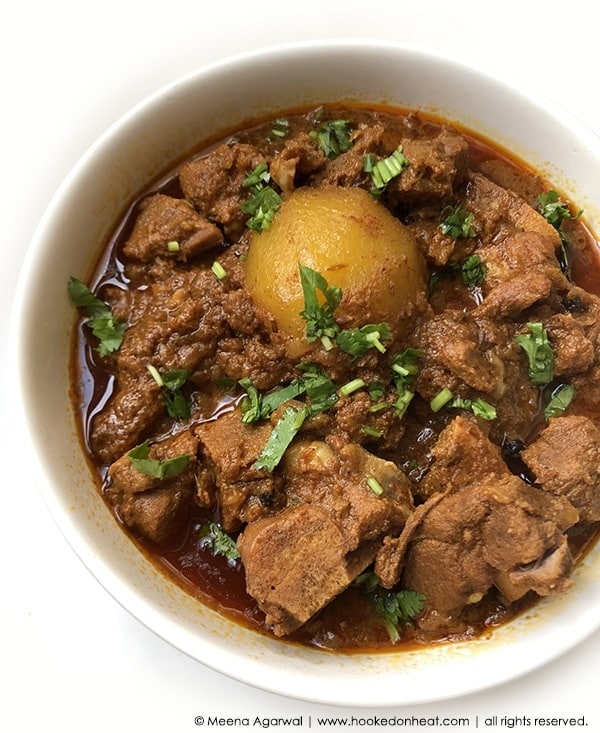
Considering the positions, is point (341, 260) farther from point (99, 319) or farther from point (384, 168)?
point (99, 319)

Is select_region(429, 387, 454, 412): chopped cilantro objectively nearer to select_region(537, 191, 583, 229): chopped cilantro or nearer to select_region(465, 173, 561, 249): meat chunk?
select_region(465, 173, 561, 249): meat chunk

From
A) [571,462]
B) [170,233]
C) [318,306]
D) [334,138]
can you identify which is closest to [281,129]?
[334,138]

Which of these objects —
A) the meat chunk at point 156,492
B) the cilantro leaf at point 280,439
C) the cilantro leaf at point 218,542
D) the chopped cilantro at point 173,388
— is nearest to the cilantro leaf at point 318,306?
the cilantro leaf at point 280,439

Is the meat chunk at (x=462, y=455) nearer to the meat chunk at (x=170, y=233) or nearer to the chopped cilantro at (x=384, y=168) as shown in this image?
the chopped cilantro at (x=384, y=168)

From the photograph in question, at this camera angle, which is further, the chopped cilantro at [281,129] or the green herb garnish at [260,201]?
the chopped cilantro at [281,129]

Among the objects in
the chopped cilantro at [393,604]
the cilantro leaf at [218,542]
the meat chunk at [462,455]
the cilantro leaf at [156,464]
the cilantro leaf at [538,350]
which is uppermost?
the cilantro leaf at [538,350]

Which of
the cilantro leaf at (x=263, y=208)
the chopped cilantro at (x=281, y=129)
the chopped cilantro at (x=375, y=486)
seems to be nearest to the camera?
the chopped cilantro at (x=375, y=486)

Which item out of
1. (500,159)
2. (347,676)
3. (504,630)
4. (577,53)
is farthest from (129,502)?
(577,53)

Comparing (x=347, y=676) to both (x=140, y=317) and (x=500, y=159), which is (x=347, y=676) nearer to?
(x=140, y=317)
